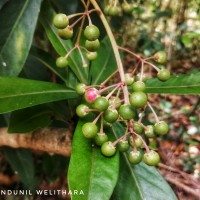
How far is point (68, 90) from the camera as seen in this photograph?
0.98m

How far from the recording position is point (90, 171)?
32.1 inches

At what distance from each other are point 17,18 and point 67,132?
0.40 meters

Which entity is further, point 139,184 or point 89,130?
point 139,184

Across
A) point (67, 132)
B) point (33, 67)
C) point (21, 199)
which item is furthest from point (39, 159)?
point (67, 132)

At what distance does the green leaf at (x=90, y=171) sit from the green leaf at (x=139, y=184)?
0.15 m

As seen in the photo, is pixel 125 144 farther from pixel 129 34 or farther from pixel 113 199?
pixel 129 34

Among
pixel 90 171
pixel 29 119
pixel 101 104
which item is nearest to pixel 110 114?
pixel 101 104

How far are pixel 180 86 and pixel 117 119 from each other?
244 mm

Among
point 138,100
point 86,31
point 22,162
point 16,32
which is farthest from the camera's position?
point 22,162

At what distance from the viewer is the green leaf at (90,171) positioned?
766 millimetres

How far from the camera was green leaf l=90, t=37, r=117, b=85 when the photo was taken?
1.28 metres

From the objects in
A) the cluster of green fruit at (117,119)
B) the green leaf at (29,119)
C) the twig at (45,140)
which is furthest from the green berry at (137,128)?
the green leaf at (29,119)

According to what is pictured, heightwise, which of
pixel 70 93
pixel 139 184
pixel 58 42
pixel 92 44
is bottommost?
pixel 139 184

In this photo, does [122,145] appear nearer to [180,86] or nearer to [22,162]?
[180,86]
